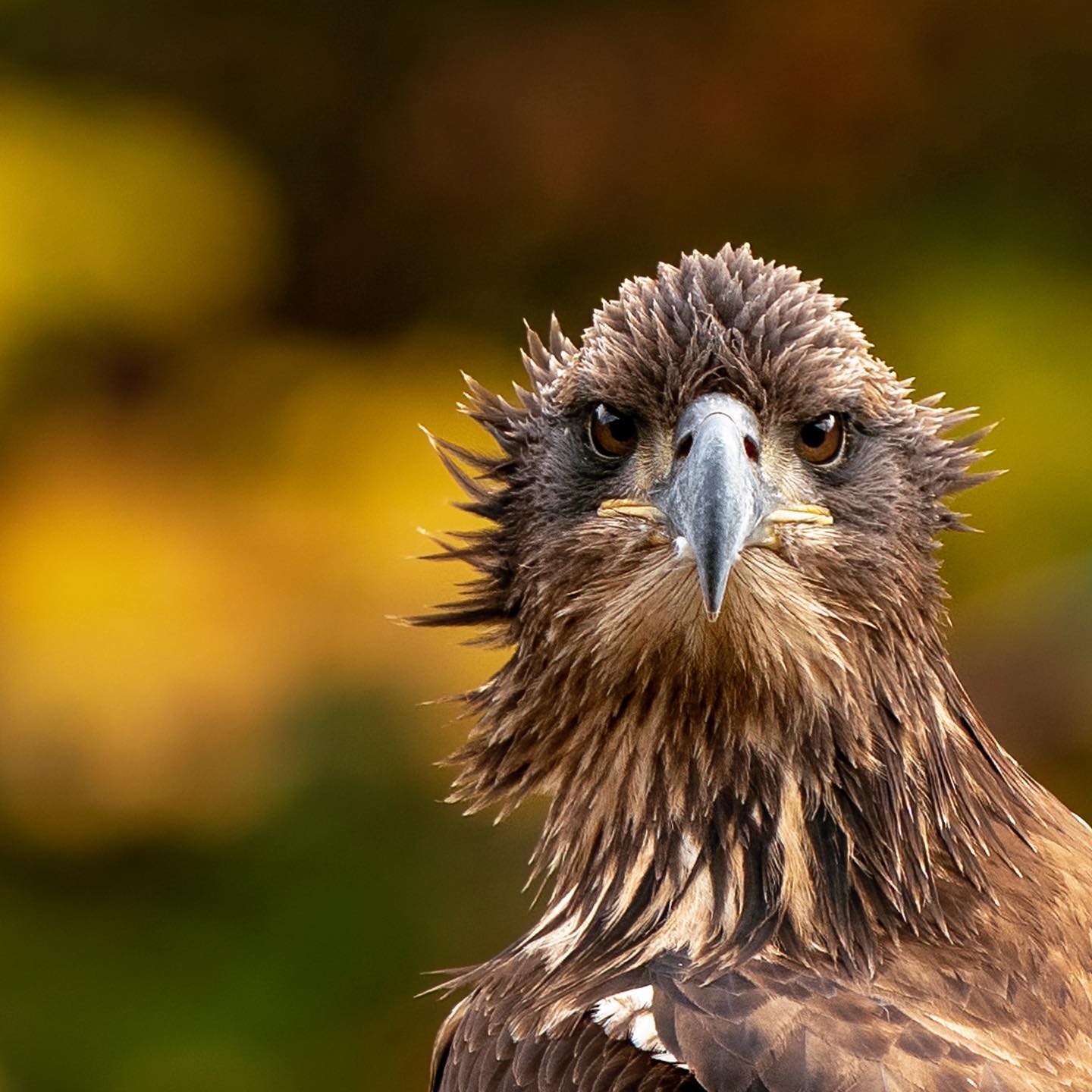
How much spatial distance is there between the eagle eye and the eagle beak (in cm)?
10

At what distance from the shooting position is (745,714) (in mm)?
3387

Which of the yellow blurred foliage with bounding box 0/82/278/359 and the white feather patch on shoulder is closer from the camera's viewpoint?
the white feather patch on shoulder

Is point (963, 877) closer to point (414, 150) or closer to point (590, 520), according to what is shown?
point (590, 520)

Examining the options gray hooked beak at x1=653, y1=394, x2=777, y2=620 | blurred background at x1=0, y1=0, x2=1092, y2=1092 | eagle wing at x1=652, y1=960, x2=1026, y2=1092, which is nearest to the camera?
eagle wing at x1=652, y1=960, x2=1026, y2=1092

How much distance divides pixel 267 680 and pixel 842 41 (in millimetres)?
5195

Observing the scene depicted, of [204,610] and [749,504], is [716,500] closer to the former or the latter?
[749,504]

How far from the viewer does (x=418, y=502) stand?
9.66 m

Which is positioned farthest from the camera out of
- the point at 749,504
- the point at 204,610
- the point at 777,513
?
the point at 204,610

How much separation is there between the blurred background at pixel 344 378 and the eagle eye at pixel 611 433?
15.3 ft

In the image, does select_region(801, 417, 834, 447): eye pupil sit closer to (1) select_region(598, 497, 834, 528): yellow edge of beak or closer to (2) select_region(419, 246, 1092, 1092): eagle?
(2) select_region(419, 246, 1092, 1092): eagle

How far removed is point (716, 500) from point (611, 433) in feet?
1.32

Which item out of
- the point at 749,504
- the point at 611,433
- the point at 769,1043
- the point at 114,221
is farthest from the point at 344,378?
the point at 769,1043

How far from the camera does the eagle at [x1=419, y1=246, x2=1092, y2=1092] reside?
3131 mm

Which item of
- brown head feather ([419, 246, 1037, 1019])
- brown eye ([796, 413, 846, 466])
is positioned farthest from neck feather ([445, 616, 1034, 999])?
brown eye ([796, 413, 846, 466])
